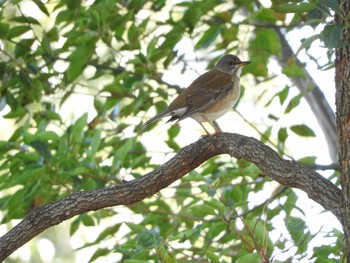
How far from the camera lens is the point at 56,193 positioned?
22.1 ft

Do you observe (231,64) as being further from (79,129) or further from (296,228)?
(296,228)

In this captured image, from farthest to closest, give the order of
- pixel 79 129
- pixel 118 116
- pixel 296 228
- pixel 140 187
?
pixel 118 116
pixel 79 129
pixel 296 228
pixel 140 187

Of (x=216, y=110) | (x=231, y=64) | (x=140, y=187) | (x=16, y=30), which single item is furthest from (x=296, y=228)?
(x=16, y=30)

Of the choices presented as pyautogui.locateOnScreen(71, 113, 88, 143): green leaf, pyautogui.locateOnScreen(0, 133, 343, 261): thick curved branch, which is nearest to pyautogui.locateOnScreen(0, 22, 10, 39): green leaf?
pyautogui.locateOnScreen(71, 113, 88, 143): green leaf

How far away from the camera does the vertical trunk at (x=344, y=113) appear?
4289 mm

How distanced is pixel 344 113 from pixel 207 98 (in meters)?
2.50

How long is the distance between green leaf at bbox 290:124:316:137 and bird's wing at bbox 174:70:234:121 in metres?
0.55

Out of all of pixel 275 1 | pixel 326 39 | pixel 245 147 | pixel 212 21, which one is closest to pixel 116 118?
pixel 212 21

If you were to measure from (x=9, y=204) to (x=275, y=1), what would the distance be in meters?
2.34

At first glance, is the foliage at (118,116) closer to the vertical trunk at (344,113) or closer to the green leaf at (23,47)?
the green leaf at (23,47)

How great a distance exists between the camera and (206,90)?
6898 mm

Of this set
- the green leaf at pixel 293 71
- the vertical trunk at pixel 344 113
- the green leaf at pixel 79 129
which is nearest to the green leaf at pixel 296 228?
the vertical trunk at pixel 344 113

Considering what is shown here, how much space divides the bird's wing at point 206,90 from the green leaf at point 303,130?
1.79 feet

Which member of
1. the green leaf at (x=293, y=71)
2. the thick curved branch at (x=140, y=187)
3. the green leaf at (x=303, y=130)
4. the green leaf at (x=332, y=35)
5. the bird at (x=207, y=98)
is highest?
the green leaf at (x=332, y=35)
